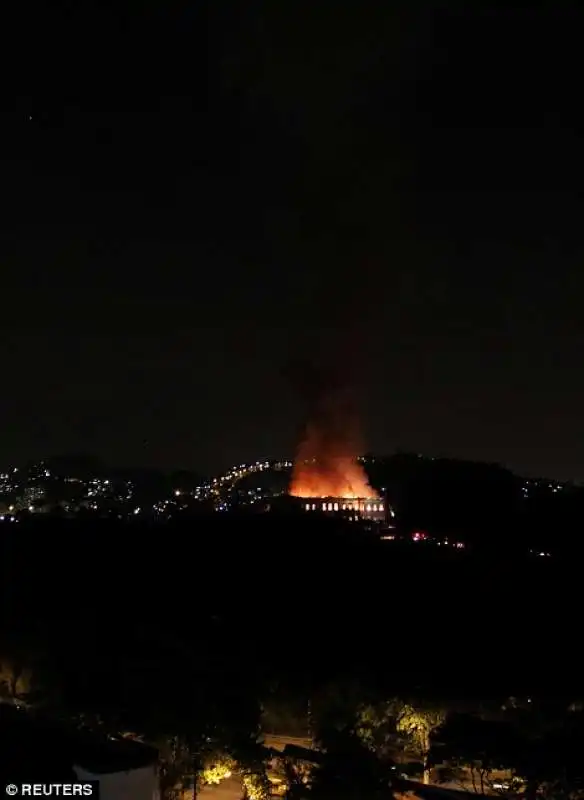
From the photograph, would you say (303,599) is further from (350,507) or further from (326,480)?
(326,480)

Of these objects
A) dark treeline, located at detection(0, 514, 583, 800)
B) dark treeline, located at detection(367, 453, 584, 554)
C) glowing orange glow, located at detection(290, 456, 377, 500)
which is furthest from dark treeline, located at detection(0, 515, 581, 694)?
glowing orange glow, located at detection(290, 456, 377, 500)

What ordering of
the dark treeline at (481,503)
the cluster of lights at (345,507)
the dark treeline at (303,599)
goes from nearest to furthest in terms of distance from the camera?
the dark treeline at (303,599)
the dark treeline at (481,503)
the cluster of lights at (345,507)

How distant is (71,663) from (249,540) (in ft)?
48.4

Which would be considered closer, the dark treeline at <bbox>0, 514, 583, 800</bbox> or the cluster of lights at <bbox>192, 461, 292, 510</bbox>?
the dark treeline at <bbox>0, 514, 583, 800</bbox>

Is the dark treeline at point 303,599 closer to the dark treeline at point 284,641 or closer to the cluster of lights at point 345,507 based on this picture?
the dark treeline at point 284,641

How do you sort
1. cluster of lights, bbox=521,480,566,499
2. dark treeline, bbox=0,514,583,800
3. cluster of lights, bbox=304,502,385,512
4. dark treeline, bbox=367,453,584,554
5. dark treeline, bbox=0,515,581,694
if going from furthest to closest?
cluster of lights, bbox=521,480,566,499 < cluster of lights, bbox=304,502,385,512 < dark treeline, bbox=367,453,584,554 < dark treeline, bbox=0,515,581,694 < dark treeline, bbox=0,514,583,800

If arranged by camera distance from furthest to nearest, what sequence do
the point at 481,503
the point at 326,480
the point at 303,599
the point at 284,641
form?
the point at 481,503 → the point at 326,480 → the point at 303,599 → the point at 284,641

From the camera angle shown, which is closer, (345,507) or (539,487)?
(345,507)

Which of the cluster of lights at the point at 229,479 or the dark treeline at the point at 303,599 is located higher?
the cluster of lights at the point at 229,479

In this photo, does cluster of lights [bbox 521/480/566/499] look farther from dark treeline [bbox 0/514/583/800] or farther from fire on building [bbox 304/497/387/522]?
dark treeline [bbox 0/514/583/800]

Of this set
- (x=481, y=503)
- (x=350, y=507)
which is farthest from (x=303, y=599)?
(x=481, y=503)

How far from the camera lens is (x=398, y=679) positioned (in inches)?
452

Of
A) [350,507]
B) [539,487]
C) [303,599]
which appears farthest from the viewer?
[539,487]

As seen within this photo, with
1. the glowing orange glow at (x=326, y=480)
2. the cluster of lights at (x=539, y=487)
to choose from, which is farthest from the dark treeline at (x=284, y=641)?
the cluster of lights at (x=539, y=487)
